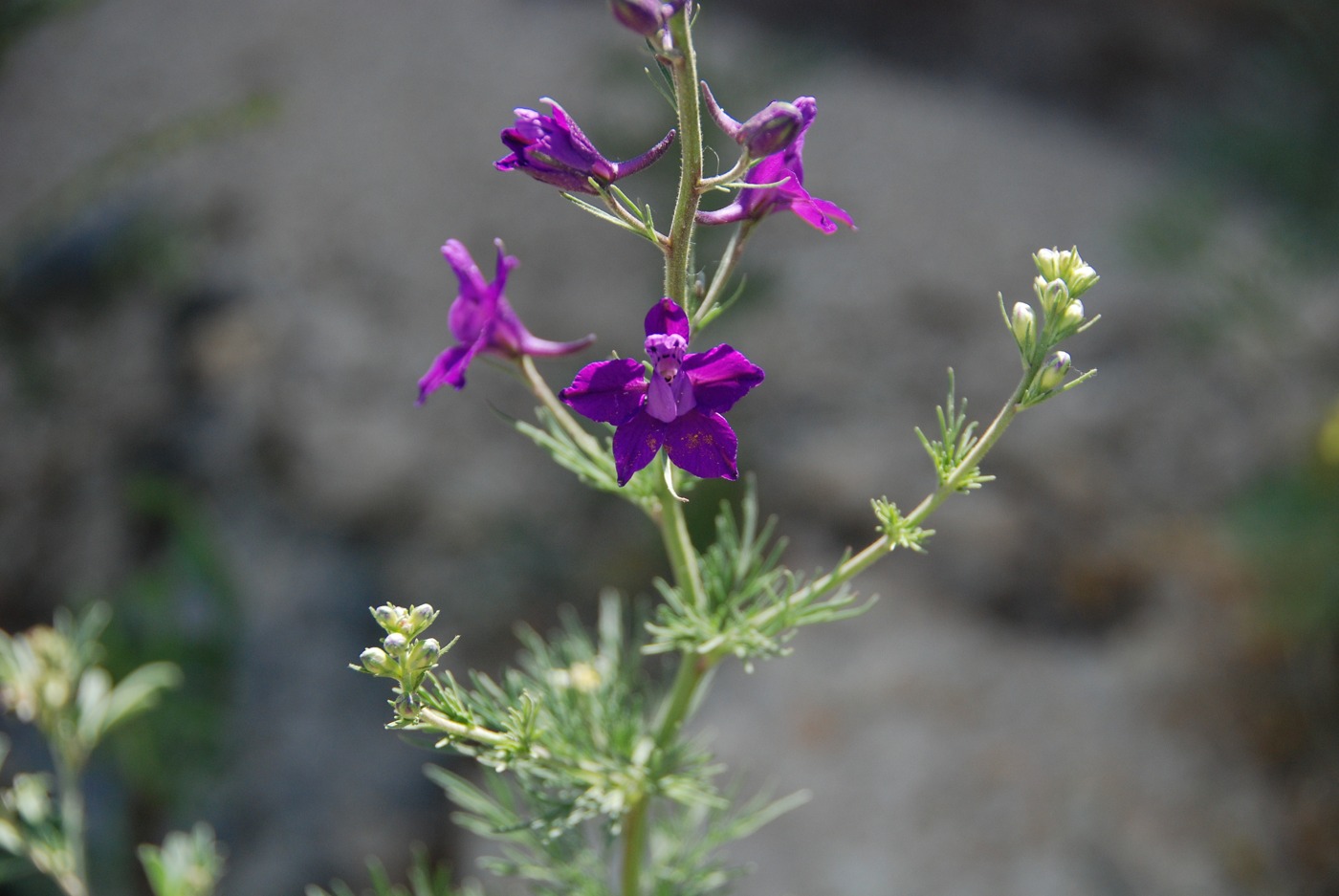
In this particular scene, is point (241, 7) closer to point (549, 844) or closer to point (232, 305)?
point (232, 305)

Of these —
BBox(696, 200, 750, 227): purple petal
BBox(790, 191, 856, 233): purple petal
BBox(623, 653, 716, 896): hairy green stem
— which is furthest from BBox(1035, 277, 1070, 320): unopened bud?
BBox(623, 653, 716, 896): hairy green stem

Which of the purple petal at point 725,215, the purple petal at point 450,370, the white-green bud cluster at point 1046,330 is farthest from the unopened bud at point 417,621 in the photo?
the white-green bud cluster at point 1046,330

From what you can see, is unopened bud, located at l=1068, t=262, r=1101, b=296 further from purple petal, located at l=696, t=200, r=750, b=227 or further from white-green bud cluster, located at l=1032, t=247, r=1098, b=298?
purple petal, located at l=696, t=200, r=750, b=227

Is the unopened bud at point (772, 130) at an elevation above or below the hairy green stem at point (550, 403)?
above

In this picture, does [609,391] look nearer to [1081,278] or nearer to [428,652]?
[428,652]

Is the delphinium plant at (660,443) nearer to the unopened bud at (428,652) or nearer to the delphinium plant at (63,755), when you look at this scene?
the unopened bud at (428,652)

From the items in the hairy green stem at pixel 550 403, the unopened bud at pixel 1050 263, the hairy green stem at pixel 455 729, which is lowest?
the hairy green stem at pixel 455 729

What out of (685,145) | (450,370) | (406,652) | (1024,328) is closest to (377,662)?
(406,652)
